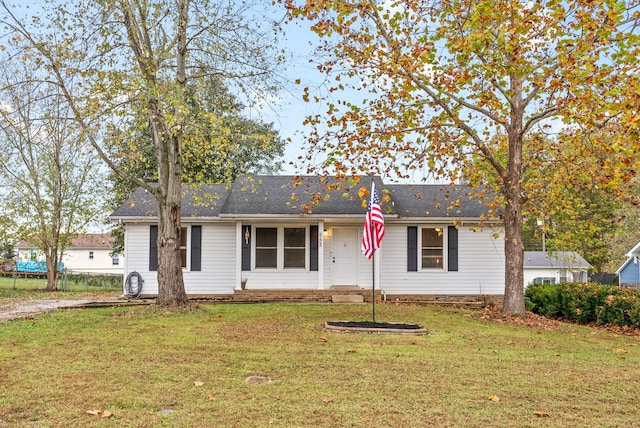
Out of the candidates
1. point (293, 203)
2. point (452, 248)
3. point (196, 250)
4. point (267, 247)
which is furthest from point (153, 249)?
point (452, 248)

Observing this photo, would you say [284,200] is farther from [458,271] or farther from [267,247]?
[458,271]

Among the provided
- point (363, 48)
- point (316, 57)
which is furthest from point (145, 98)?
point (363, 48)

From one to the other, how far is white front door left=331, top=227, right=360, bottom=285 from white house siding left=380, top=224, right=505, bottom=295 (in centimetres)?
46

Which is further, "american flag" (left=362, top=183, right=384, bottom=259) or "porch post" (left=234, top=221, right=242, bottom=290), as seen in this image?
"porch post" (left=234, top=221, right=242, bottom=290)

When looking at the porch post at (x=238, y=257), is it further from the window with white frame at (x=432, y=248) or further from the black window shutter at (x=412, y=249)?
the window with white frame at (x=432, y=248)

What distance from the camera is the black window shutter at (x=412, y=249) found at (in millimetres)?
16922

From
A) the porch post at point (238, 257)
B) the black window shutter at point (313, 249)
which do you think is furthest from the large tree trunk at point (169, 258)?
the black window shutter at point (313, 249)

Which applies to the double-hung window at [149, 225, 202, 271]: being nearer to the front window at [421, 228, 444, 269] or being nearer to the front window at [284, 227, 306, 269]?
the front window at [284, 227, 306, 269]

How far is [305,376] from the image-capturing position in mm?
6020

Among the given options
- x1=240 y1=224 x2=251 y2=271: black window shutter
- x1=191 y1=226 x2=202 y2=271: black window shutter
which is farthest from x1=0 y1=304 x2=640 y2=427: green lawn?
x1=191 y1=226 x2=202 y2=271: black window shutter

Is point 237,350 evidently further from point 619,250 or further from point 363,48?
point 619,250

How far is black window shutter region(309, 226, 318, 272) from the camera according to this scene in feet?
54.9

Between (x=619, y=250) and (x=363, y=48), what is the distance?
31814 millimetres

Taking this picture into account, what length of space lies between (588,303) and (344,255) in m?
7.23
